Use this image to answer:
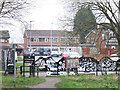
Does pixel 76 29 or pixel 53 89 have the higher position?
pixel 76 29

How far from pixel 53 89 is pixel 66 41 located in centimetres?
466

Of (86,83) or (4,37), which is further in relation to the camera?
(4,37)

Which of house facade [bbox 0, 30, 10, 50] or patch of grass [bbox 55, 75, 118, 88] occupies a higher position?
house facade [bbox 0, 30, 10, 50]

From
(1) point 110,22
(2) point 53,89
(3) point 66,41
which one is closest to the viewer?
(2) point 53,89

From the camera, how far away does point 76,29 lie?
1062 centimetres

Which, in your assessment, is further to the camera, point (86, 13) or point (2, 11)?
point (86, 13)

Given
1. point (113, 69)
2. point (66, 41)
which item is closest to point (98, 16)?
point (66, 41)

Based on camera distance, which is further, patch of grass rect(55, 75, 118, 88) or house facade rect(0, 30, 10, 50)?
house facade rect(0, 30, 10, 50)

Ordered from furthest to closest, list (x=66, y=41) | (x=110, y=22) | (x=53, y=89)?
1. (x=66, y=41)
2. (x=110, y=22)
3. (x=53, y=89)

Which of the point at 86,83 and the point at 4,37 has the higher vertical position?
the point at 4,37

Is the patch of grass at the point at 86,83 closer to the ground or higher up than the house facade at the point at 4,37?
closer to the ground

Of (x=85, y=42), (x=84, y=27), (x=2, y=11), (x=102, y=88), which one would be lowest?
(x=102, y=88)

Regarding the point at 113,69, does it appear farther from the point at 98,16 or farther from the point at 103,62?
the point at 98,16

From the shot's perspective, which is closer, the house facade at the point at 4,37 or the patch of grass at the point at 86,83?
the patch of grass at the point at 86,83
